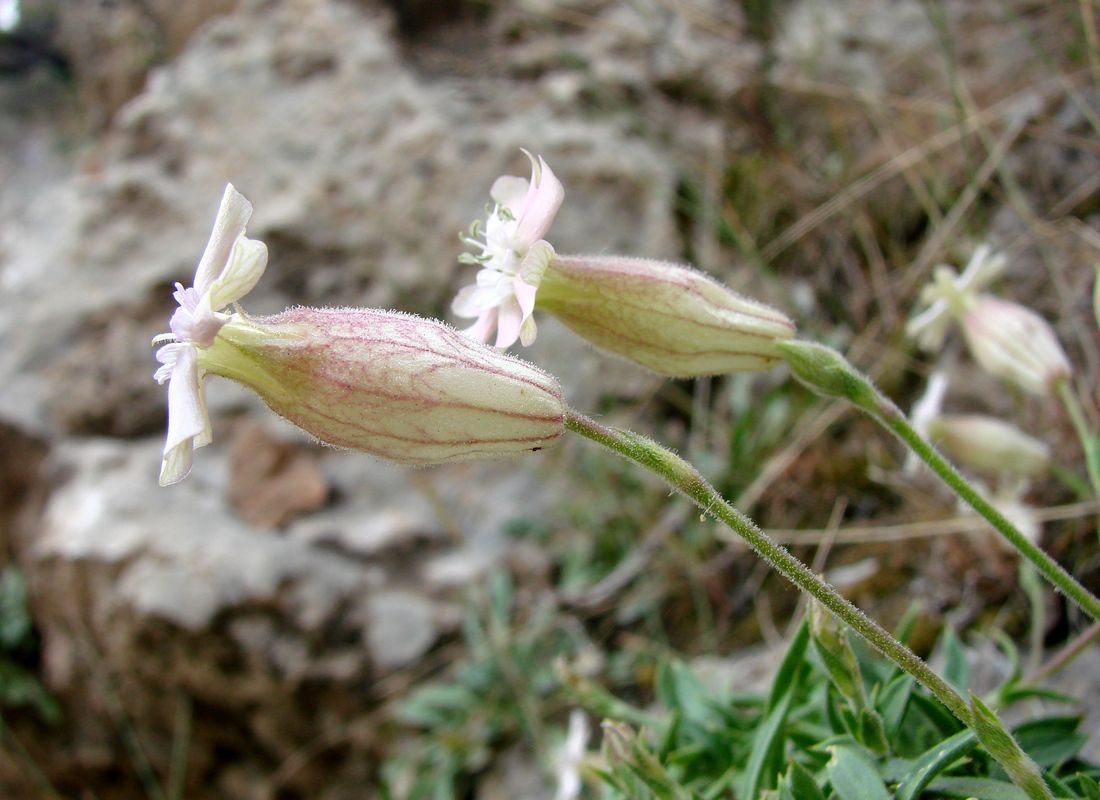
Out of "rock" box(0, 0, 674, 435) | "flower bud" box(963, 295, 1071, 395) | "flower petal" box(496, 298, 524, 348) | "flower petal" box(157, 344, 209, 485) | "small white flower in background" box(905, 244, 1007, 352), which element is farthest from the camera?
"rock" box(0, 0, 674, 435)

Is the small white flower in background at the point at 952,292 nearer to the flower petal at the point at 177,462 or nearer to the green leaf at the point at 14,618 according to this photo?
the flower petal at the point at 177,462

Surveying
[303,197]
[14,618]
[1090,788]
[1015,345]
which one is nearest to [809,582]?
[1090,788]

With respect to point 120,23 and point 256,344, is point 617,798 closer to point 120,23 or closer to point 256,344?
point 256,344

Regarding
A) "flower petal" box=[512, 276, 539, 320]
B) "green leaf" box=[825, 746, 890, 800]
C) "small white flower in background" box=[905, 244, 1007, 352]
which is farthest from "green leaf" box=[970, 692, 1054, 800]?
"small white flower in background" box=[905, 244, 1007, 352]

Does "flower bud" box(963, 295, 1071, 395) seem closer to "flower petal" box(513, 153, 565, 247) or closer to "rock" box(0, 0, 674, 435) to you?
"flower petal" box(513, 153, 565, 247)

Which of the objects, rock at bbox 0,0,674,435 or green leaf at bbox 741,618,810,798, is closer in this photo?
green leaf at bbox 741,618,810,798
